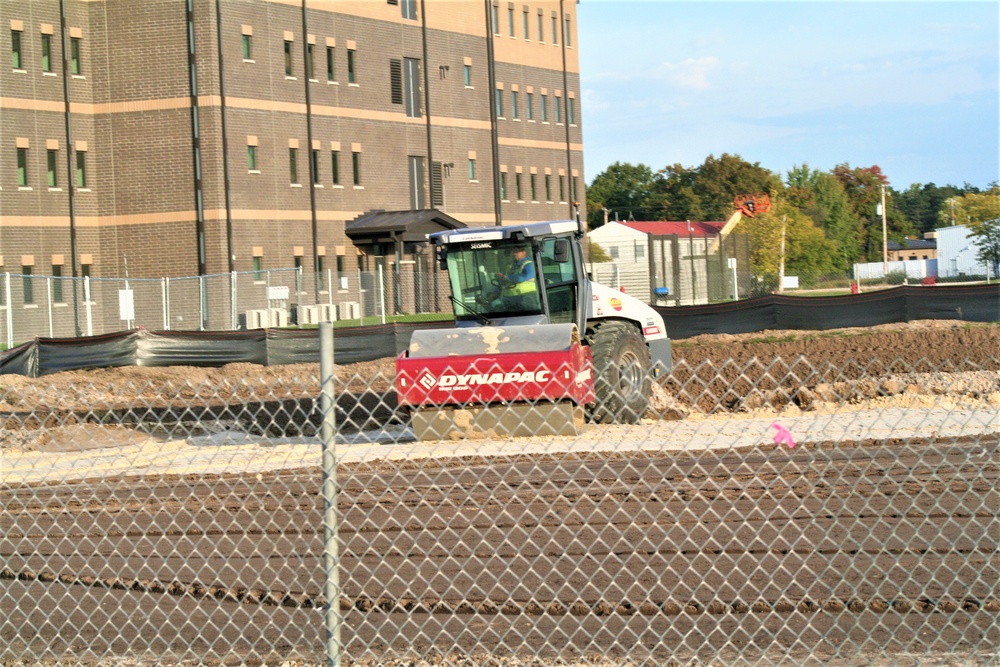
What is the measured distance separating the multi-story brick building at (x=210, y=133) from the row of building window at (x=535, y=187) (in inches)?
219

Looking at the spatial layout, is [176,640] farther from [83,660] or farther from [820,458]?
[820,458]

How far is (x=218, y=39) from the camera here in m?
41.2

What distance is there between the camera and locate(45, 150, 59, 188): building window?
135 ft

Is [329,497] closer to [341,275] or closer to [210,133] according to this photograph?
[210,133]

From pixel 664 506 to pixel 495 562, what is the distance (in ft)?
6.67

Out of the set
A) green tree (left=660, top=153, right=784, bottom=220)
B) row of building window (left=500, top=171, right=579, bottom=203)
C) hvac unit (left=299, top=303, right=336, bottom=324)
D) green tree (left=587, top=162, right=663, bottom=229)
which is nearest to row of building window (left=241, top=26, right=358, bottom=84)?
hvac unit (left=299, top=303, right=336, bottom=324)

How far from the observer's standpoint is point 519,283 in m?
16.3

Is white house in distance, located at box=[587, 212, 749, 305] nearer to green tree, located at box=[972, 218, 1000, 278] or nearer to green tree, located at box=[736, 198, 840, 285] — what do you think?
green tree, located at box=[972, 218, 1000, 278]

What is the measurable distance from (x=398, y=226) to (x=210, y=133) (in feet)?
25.2

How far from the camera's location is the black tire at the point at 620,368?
625 inches

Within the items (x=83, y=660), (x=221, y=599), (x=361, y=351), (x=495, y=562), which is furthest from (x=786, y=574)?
(x=361, y=351)

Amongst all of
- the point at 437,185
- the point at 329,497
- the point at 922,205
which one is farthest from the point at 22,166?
the point at 922,205

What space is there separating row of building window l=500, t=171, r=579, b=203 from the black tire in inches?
1487

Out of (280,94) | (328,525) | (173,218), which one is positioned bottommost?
(328,525)
